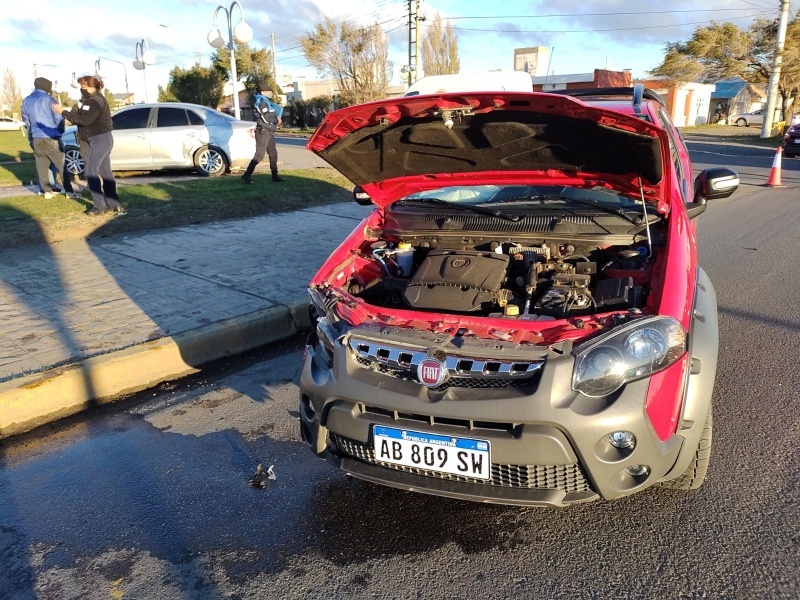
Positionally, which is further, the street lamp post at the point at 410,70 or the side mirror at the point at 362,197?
the street lamp post at the point at 410,70

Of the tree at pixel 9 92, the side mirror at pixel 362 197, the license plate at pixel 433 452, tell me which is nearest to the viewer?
the license plate at pixel 433 452

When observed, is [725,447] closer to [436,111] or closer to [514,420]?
[514,420]

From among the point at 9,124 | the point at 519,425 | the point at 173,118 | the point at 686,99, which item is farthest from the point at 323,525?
the point at 9,124

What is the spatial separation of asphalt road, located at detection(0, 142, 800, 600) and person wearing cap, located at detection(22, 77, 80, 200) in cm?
771

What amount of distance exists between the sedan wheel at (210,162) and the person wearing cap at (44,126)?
3.41 meters

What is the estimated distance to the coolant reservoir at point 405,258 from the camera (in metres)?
3.75

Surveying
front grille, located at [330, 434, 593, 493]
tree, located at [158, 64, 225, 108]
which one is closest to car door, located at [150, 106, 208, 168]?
front grille, located at [330, 434, 593, 493]

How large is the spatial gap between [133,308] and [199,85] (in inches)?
1906

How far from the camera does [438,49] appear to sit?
4178cm

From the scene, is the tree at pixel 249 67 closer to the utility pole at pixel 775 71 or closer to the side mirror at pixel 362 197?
the utility pole at pixel 775 71

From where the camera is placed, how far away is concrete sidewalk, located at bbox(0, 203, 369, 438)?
4332 mm

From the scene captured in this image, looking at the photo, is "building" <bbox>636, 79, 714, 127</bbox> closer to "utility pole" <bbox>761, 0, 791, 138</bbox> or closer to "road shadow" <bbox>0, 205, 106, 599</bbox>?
"utility pole" <bbox>761, 0, 791, 138</bbox>

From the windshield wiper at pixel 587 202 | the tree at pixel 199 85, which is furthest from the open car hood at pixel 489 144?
the tree at pixel 199 85

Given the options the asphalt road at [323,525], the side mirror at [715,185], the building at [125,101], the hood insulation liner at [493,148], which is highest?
the building at [125,101]
